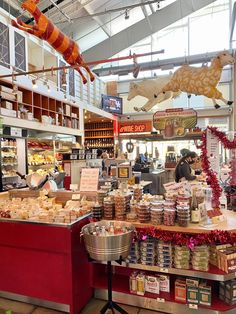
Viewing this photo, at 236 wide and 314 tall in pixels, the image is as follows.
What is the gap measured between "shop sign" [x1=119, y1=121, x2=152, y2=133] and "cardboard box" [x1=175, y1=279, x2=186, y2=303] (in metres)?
11.1

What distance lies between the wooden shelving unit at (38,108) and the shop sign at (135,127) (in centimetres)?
434

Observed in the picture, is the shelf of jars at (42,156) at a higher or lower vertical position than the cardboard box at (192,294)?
higher

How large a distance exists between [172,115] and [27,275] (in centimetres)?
287

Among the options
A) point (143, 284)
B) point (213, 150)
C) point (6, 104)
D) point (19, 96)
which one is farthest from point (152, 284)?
point (19, 96)

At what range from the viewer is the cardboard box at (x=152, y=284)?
271cm

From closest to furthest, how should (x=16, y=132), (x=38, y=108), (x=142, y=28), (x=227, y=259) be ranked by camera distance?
1. (x=227, y=259)
2. (x=16, y=132)
3. (x=38, y=108)
4. (x=142, y=28)

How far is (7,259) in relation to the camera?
9.52 feet

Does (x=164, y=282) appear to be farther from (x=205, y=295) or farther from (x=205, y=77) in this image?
(x=205, y=77)

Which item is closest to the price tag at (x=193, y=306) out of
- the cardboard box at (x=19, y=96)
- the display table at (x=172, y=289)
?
the display table at (x=172, y=289)

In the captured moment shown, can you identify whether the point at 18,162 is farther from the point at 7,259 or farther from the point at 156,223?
the point at 156,223

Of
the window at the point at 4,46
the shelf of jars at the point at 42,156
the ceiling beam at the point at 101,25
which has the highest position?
the ceiling beam at the point at 101,25

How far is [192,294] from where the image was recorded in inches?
101

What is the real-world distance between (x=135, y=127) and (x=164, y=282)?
11249 millimetres

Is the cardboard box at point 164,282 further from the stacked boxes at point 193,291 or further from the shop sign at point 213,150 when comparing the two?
the shop sign at point 213,150
